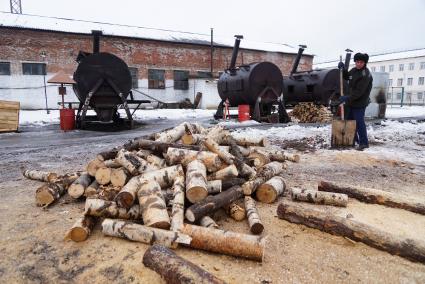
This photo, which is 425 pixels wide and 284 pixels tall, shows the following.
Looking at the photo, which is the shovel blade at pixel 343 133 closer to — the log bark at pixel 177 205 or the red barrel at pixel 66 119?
the log bark at pixel 177 205

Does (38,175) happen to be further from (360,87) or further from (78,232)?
(360,87)

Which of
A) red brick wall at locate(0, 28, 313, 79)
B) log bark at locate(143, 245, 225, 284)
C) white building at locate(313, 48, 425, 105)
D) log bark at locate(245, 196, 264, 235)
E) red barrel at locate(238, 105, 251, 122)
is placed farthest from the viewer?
white building at locate(313, 48, 425, 105)

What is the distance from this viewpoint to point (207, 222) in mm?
2834

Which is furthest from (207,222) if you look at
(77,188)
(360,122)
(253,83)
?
(253,83)

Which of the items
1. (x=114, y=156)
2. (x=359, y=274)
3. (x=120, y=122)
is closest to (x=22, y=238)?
(x=114, y=156)

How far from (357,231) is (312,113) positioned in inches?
475

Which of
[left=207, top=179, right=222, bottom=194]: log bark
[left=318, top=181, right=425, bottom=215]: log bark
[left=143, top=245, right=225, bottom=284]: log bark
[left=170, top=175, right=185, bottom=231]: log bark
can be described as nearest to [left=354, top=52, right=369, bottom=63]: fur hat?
[left=318, top=181, right=425, bottom=215]: log bark

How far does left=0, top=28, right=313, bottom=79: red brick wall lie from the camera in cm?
1986

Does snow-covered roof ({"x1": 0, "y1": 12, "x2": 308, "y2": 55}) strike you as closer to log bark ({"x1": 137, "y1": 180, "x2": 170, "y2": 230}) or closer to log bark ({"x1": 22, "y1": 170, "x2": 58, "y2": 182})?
log bark ({"x1": 22, "y1": 170, "x2": 58, "y2": 182})

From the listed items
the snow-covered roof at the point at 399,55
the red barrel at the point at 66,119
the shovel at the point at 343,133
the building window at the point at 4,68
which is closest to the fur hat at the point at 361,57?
the shovel at the point at 343,133

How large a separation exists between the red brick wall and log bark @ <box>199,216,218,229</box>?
21763 mm

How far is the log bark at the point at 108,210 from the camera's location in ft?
9.44

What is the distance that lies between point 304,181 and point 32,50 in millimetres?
21769

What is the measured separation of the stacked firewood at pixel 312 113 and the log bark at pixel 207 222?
12.0 m
